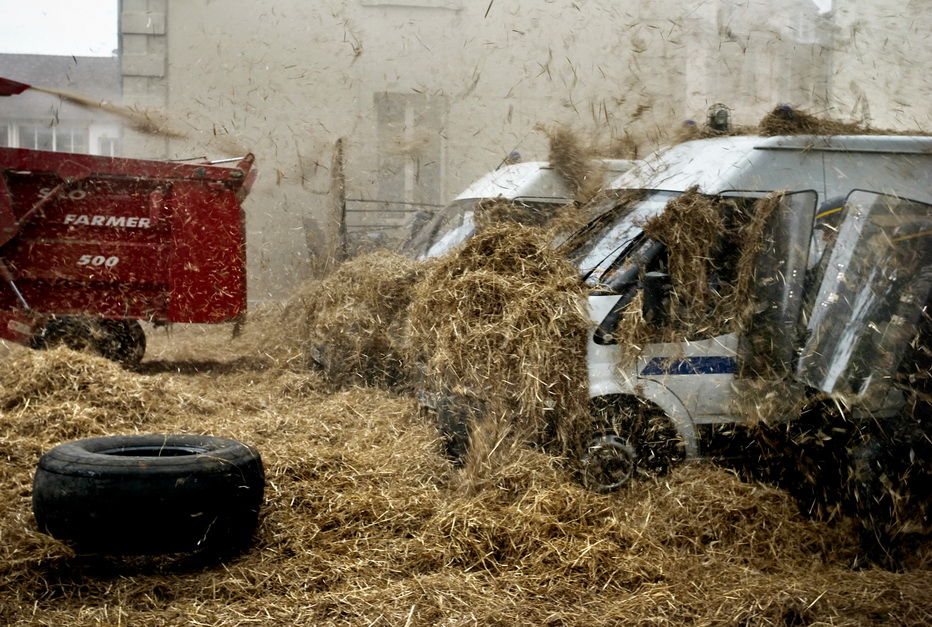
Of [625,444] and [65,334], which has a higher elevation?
[625,444]

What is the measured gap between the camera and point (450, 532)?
4336mm

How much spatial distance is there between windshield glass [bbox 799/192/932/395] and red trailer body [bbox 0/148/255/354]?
576cm

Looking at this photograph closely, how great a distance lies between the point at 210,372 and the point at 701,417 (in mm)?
5310

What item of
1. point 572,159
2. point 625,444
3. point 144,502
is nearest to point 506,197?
point 572,159

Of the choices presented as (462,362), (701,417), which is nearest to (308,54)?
(462,362)

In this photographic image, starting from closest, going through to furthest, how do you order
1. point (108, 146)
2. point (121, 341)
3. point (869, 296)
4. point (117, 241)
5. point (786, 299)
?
point (869, 296) → point (786, 299) → point (117, 241) → point (121, 341) → point (108, 146)

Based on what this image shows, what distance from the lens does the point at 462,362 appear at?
523 centimetres

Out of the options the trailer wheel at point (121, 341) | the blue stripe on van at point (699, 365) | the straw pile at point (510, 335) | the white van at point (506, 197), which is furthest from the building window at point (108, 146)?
the blue stripe on van at point (699, 365)

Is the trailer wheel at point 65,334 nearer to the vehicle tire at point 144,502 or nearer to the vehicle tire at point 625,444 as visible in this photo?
the vehicle tire at point 144,502

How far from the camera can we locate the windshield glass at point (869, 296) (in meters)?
4.58

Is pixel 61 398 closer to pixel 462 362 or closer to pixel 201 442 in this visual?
pixel 201 442

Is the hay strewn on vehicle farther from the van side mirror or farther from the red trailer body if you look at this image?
the van side mirror

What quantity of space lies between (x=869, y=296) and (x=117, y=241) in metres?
6.75

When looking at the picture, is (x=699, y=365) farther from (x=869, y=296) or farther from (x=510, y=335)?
(x=510, y=335)
